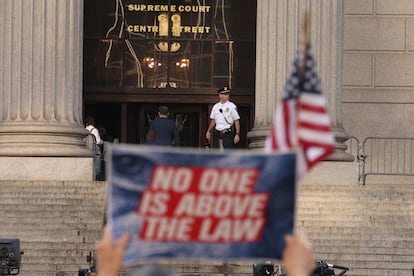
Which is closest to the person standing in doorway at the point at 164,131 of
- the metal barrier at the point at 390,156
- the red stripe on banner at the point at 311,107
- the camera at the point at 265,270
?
the metal barrier at the point at 390,156

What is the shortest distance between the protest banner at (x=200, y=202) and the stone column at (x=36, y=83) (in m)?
16.4

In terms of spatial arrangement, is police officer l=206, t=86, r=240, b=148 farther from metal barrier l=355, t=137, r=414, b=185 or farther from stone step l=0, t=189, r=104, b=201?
metal barrier l=355, t=137, r=414, b=185

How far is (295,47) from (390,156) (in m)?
3.75

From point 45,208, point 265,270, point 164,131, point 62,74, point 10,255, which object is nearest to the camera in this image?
point 265,270

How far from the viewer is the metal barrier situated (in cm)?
2570

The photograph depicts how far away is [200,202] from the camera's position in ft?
19.9

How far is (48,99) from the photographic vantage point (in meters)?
22.7

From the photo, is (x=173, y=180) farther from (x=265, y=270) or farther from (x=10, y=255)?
(x=10, y=255)

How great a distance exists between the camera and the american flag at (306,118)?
620 centimetres

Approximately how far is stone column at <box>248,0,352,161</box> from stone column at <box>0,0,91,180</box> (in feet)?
11.0

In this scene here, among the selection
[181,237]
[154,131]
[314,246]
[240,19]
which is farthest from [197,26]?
[181,237]

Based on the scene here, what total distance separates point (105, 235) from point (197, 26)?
898 inches

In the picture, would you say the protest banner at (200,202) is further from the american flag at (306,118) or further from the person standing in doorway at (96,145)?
the person standing in doorway at (96,145)

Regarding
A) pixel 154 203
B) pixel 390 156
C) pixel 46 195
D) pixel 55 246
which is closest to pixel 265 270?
pixel 55 246
